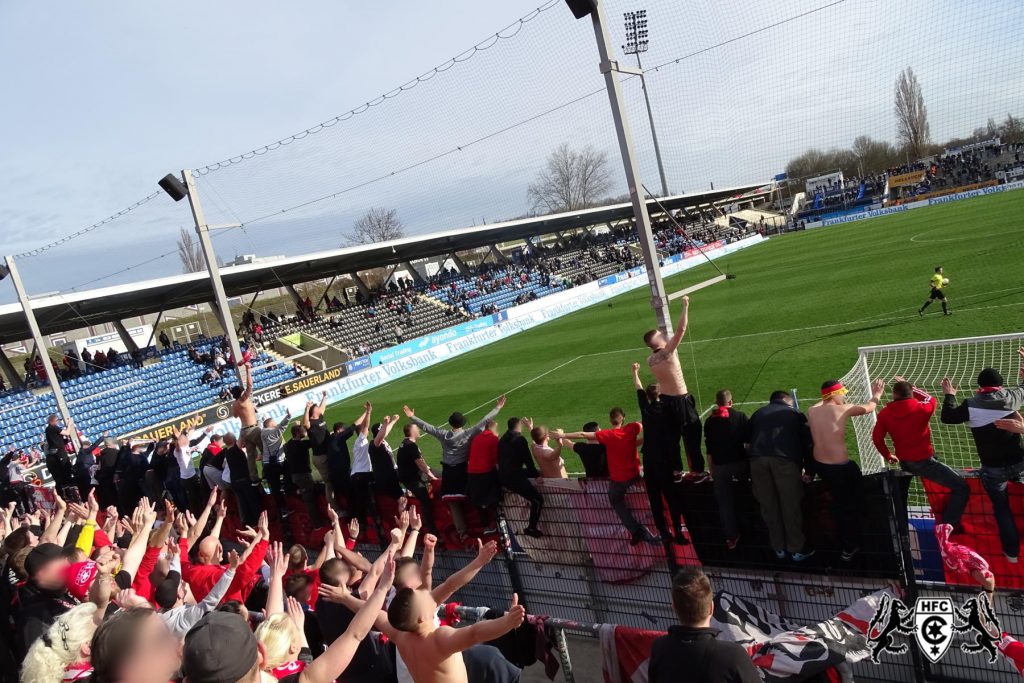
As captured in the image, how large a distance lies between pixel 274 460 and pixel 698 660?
293 inches

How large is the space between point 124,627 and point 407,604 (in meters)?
1.08

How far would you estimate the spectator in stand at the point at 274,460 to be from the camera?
8.59 meters

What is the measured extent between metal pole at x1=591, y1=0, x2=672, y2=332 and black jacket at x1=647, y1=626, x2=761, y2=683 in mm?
3811

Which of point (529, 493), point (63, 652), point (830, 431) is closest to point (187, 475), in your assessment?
point (529, 493)

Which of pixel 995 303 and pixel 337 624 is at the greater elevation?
pixel 337 624

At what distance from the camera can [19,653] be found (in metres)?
4.30

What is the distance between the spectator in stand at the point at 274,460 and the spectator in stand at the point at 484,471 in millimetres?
3343

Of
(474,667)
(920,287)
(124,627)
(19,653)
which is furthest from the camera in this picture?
(920,287)

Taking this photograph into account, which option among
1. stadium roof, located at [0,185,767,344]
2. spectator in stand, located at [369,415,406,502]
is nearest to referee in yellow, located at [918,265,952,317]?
stadium roof, located at [0,185,767,344]

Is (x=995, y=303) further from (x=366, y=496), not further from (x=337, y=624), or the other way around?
(x=337, y=624)

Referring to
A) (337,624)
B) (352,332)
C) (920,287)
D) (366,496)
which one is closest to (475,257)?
(352,332)

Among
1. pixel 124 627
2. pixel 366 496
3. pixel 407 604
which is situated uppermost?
pixel 124 627

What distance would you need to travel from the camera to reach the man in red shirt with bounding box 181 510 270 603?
4.43 m

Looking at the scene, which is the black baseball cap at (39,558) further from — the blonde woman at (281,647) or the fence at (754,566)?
the fence at (754,566)
